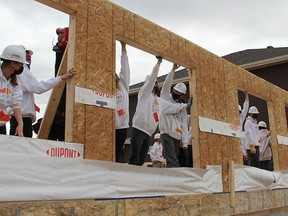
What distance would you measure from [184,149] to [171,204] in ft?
5.79

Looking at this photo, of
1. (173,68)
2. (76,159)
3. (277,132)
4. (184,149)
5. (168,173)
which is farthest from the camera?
(277,132)

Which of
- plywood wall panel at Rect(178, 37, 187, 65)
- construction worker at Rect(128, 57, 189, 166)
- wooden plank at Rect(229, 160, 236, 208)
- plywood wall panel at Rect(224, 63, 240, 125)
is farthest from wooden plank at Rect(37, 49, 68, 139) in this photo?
plywood wall panel at Rect(224, 63, 240, 125)

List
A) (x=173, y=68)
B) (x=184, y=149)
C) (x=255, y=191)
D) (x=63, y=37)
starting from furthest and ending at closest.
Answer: (x=255, y=191)
(x=184, y=149)
(x=173, y=68)
(x=63, y=37)

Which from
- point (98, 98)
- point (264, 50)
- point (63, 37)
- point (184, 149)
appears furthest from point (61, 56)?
point (264, 50)

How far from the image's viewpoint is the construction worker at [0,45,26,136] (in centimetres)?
383

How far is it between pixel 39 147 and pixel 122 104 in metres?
1.57

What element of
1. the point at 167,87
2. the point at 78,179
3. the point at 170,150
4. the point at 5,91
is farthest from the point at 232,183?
the point at 5,91

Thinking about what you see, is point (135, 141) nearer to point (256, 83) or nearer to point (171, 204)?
point (171, 204)

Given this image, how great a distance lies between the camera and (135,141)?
5520 millimetres

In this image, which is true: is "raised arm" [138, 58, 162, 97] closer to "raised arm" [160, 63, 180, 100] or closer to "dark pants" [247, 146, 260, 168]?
"raised arm" [160, 63, 180, 100]

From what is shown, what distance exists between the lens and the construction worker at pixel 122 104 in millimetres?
5141

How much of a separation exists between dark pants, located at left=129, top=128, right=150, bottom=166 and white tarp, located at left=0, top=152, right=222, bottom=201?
342 mm

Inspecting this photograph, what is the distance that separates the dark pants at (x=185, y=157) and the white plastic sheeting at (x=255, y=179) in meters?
0.94

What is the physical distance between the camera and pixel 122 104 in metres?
5.19
